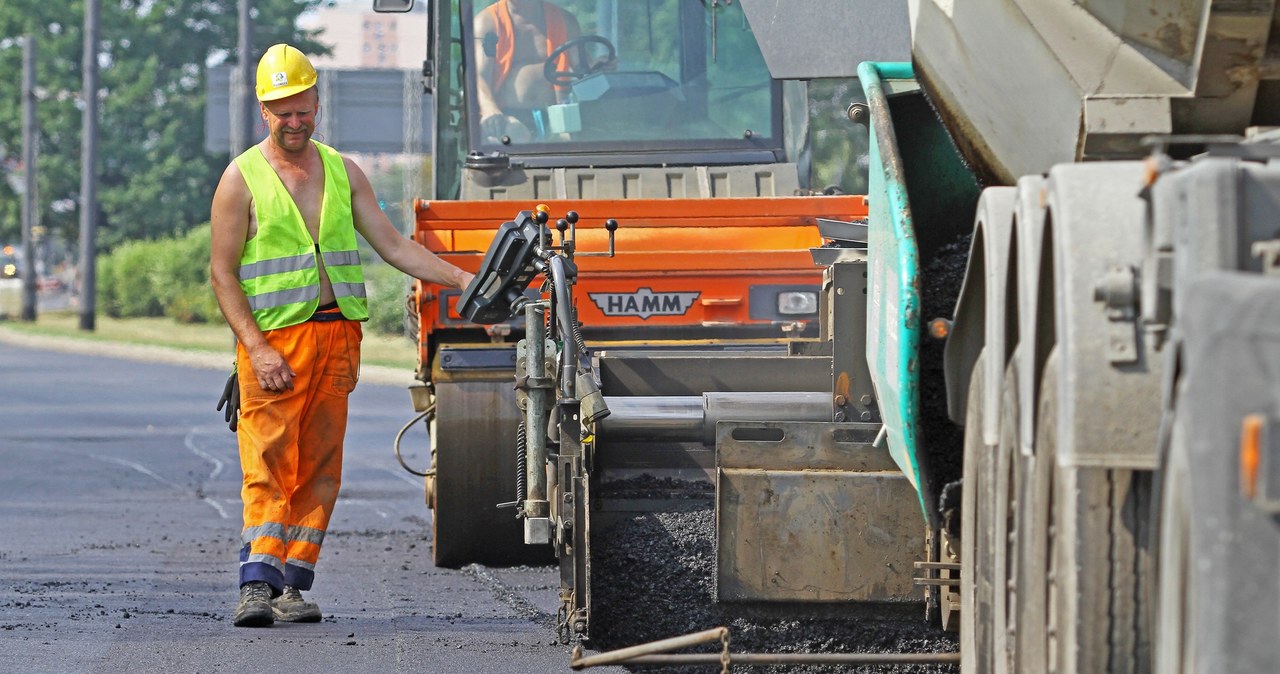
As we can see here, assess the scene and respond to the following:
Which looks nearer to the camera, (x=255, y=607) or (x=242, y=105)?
(x=255, y=607)

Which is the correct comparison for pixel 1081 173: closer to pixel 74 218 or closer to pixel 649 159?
pixel 649 159

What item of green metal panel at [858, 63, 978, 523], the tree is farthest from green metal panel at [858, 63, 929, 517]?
the tree

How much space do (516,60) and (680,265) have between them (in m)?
1.85

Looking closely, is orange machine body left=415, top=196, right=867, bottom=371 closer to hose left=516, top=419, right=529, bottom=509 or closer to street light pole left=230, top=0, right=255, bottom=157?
hose left=516, top=419, right=529, bottom=509

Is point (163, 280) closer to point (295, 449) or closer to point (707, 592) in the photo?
point (295, 449)

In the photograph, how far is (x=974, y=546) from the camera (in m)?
4.43

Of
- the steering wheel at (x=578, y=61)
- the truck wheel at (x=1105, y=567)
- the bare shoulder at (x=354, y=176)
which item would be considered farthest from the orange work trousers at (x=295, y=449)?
the truck wheel at (x=1105, y=567)

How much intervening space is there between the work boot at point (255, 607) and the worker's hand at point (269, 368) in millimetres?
624

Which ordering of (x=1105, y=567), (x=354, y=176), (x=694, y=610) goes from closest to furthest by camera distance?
(x=1105, y=567), (x=694, y=610), (x=354, y=176)

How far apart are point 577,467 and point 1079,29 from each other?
2.11 meters

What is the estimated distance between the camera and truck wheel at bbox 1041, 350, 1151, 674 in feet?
11.0

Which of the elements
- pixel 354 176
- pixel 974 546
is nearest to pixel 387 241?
pixel 354 176

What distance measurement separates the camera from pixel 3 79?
5281 centimetres

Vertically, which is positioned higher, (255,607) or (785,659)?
(785,659)
